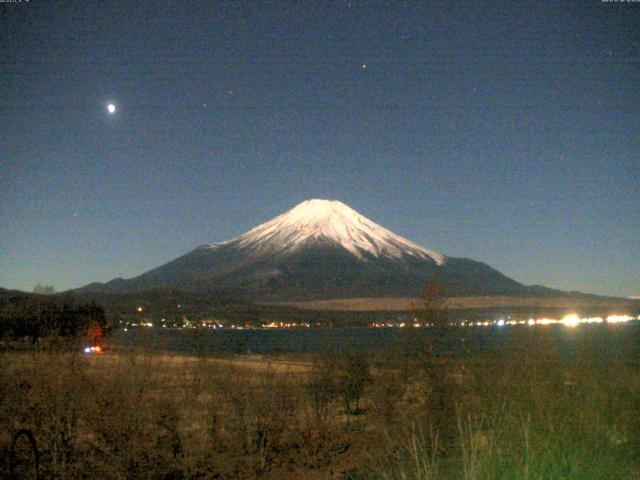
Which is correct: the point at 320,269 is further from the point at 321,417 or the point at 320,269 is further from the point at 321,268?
the point at 321,417

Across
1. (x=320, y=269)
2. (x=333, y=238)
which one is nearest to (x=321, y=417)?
(x=320, y=269)

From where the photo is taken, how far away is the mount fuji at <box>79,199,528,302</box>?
15325 centimetres

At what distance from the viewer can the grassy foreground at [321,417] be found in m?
4.58

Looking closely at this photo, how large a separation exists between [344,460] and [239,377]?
6.49 feet

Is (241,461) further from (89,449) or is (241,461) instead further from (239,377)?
(89,449)

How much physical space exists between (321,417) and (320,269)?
15544cm

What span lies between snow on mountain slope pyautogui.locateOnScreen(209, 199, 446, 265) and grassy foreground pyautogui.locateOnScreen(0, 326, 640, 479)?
16375cm

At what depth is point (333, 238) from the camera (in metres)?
186

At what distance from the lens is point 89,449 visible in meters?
8.56

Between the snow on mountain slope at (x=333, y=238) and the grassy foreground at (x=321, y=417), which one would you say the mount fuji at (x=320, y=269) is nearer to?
the snow on mountain slope at (x=333, y=238)

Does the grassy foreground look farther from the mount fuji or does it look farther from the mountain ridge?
the mount fuji

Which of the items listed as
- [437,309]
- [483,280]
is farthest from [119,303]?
[437,309]

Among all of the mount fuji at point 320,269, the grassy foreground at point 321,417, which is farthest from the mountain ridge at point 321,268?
the grassy foreground at point 321,417

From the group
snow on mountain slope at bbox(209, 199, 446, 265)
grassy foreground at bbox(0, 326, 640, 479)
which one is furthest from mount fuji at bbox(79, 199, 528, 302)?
grassy foreground at bbox(0, 326, 640, 479)
